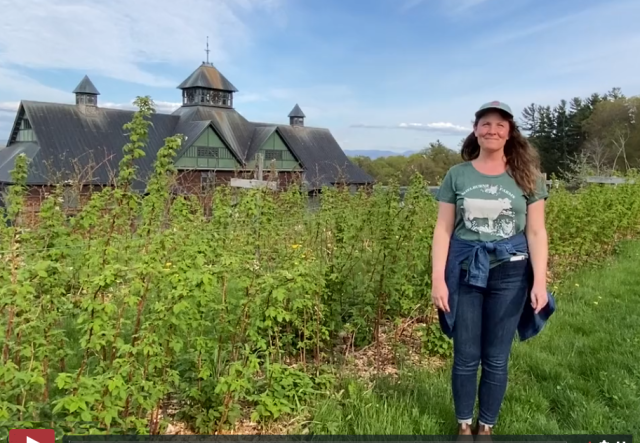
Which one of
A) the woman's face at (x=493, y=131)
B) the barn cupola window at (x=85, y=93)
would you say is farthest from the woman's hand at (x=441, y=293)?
the barn cupola window at (x=85, y=93)

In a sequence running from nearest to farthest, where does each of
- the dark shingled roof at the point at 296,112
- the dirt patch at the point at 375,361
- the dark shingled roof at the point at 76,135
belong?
1. the dirt patch at the point at 375,361
2. the dark shingled roof at the point at 76,135
3. the dark shingled roof at the point at 296,112

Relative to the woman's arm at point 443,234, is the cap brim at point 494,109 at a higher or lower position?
higher

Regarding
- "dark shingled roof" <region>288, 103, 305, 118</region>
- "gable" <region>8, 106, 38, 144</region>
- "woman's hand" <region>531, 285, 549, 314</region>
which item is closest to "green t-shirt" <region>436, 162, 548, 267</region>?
"woman's hand" <region>531, 285, 549, 314</region>

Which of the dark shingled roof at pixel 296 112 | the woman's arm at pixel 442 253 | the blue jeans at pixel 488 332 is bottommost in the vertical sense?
the blue jeans at pixel 488 332

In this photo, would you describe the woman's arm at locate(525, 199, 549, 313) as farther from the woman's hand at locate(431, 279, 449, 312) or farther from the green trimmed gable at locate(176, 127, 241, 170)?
the green trimmed gable at locate(176, 127, 241, 170)

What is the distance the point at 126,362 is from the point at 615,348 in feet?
12.5

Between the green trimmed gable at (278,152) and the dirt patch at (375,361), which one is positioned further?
the green trimmed gable at (278,152)

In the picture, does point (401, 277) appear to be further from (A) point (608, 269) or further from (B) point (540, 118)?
(B) point (540, 118)

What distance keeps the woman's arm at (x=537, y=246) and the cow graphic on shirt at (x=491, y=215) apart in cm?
11

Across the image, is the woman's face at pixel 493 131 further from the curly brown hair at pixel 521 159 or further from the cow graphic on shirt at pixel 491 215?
the cow graphic on shirt at pixel 491 215

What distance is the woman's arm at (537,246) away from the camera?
8.39ft

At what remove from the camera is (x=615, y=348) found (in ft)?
13.6

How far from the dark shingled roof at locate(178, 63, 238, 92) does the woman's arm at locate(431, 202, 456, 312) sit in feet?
116

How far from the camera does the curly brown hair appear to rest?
2.53 metres
